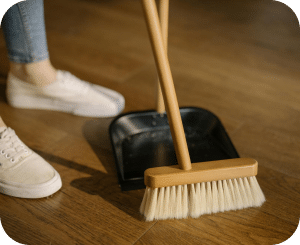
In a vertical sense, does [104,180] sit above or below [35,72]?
below

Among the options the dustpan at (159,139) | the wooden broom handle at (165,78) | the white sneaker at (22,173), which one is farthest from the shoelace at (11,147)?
the wooden broom handle at (165,78)

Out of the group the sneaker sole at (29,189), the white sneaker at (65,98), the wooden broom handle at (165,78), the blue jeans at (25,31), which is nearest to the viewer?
the wooden broom handle at (165,78)

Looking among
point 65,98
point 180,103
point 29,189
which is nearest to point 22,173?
point 29,189

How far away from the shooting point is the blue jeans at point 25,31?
83 centimetres

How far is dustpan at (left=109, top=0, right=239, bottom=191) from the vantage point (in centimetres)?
79

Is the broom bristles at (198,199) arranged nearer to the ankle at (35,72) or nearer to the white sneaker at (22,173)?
the white sneaker at (22,173)

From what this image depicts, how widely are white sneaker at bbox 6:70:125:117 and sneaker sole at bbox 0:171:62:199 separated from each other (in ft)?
1.02

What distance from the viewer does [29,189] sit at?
70 cm

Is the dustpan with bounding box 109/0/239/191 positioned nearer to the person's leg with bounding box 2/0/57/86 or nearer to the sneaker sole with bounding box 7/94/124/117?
the sneaker sole with bounding box 7/94/124/117

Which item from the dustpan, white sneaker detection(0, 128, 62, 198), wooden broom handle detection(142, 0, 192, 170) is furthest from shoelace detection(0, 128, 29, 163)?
wooden broom handle detection(142, 0, 192, 170)

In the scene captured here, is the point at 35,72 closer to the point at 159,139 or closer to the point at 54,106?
the point at 54,106

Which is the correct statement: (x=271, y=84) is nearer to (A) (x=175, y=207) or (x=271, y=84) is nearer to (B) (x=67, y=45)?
(A) (x=175, y=207)

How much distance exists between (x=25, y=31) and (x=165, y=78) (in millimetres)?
439

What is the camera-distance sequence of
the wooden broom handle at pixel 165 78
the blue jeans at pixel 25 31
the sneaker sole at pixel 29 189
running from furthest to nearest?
the blue jeans at pixel 25 31 → the sneaker sole at pixel 29 189 → the wooden broom handle at pixel 165 78
